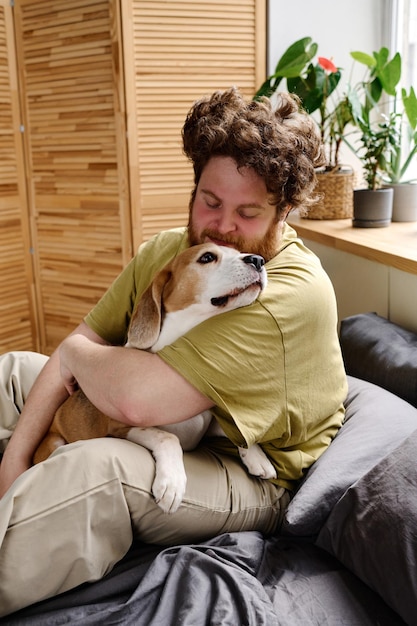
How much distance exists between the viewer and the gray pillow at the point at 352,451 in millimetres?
1358

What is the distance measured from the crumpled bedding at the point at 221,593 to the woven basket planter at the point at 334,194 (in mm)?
1810

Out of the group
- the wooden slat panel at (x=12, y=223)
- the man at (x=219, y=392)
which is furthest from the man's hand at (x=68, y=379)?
the wooden slat panel at (x=12, y=223)

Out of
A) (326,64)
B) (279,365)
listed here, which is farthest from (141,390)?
(326,64)

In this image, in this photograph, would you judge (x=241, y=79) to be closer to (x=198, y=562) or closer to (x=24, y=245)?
(x=24, y=245)

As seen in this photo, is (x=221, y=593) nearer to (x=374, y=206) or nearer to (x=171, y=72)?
(x=374, y=206)

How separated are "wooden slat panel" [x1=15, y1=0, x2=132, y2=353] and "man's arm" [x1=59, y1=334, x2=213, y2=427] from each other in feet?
6.33

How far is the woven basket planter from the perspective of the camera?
2.91m

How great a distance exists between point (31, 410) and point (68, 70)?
2054 millimetres

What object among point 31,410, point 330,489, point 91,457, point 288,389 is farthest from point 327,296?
point 31,410

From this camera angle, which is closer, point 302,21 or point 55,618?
point 55,618

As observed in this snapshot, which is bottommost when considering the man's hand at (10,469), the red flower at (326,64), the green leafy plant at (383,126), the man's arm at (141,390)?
the man's hand at (10,469)

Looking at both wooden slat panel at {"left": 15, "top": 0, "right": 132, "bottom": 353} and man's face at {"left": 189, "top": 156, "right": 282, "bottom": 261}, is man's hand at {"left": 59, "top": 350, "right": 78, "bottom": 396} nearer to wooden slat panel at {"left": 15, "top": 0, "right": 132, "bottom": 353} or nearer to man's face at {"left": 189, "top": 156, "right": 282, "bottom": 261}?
man's face at {"left": 189, "top": 156, "right": 282, "bottom": 261}

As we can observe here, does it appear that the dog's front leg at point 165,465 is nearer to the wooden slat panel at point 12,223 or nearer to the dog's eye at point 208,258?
the dog's eye at point 208,258

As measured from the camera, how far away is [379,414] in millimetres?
1568
